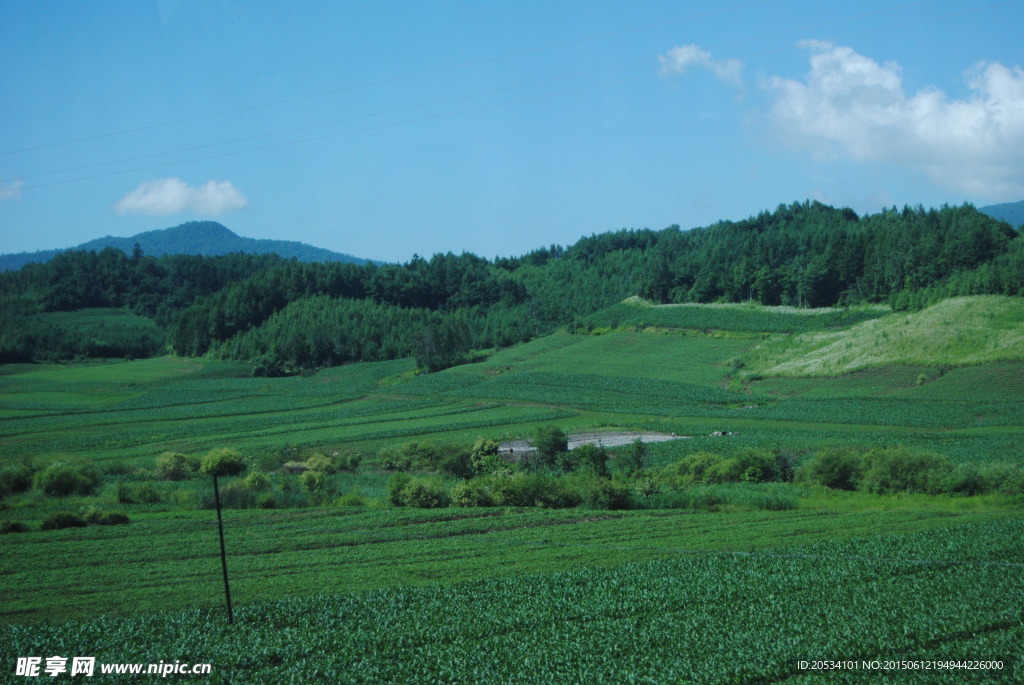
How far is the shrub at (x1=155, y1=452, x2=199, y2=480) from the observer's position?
2045 inches

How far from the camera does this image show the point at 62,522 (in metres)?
35.6

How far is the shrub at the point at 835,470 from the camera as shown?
141ft

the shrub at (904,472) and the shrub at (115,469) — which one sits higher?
the shrub at (115,469)

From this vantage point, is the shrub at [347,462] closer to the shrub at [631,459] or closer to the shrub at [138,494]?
the shrub at [138,494]

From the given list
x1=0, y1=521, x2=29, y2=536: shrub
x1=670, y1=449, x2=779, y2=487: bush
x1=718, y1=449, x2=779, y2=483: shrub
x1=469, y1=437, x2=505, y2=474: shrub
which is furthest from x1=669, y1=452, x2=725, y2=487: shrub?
x1=0, y1=521, x2=29, y2=536: shrub

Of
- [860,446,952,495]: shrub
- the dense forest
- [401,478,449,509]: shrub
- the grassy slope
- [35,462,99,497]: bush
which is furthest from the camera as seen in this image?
the dense forest

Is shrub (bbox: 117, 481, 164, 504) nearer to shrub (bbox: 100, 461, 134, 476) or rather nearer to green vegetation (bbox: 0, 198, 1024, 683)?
green vegetation (bbox: 0, 198, 1024, 683)

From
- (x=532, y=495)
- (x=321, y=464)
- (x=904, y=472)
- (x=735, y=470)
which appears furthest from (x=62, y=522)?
(x=904, y=472)

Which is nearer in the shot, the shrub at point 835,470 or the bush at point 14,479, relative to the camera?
the shrub at point 835,470

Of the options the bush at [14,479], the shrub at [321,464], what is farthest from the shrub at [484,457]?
the bush at [14,479]

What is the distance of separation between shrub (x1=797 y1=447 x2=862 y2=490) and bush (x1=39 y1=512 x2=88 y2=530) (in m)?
34.7

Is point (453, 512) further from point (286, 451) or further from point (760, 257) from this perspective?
point (760, 257)

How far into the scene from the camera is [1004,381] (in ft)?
215

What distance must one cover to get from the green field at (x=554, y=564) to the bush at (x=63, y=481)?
0.57 m
